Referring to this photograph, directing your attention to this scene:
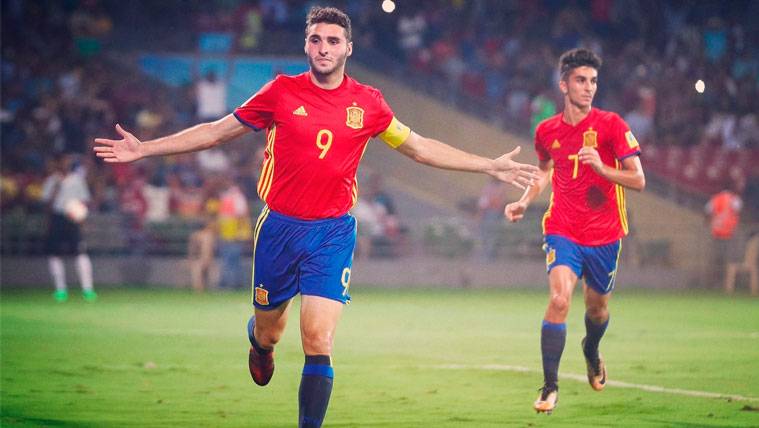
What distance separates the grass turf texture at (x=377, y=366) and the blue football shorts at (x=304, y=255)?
129 cm

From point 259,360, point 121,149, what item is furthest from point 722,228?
point 121,149

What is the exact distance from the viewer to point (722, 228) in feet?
92.1

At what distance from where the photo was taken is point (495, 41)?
34219 mm

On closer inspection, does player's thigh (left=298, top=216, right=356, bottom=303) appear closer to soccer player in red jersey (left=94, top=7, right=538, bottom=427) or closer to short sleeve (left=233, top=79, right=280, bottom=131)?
soccer player in red jersey (left=94, top=7, right=538, bottom=427)

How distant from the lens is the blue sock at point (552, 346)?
1010 cm

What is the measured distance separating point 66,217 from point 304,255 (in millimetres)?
15300

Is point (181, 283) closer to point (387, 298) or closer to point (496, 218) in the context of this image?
point (387, 298)

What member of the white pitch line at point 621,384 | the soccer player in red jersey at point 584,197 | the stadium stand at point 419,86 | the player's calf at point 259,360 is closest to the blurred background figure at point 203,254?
the stadium stand at point 419,86

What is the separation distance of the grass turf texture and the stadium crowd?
5.72 metres

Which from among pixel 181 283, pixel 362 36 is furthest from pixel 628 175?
pixel 362 36

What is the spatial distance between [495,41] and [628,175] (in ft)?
79.8

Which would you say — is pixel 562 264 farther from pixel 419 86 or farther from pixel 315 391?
pixel 419 86

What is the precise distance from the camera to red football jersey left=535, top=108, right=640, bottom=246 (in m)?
10.8

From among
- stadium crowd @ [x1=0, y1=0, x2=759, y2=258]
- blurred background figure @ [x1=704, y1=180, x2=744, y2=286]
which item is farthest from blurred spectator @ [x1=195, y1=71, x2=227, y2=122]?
blurred background figure @ [x1=704, y1=180, x2=744, y2=286]
